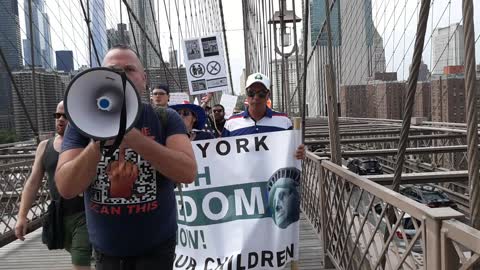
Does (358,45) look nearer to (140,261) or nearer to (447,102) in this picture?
(447,102)

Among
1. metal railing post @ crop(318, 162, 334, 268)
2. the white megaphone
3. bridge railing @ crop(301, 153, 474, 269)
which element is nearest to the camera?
the white megaphone

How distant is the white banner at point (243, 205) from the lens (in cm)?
282

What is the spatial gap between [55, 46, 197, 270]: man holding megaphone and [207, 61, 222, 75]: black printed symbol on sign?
571 cm

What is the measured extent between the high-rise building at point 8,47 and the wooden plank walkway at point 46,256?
10.1 ft

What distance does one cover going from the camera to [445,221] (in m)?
1.50

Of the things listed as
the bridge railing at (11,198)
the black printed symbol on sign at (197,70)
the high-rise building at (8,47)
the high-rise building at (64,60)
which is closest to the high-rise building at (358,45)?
the high-rise building at (64,60)

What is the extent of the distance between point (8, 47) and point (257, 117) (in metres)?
6.70

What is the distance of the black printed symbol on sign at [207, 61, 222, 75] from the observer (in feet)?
23.7

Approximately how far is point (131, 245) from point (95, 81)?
0.53m

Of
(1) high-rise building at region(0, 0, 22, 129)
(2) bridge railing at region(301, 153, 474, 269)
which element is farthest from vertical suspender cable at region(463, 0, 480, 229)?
(1) high-rise building at region(0, 0, 22, 129)

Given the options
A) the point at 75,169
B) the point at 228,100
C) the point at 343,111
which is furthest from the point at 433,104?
the point at 75,169

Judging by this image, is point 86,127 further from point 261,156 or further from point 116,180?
point 261,156

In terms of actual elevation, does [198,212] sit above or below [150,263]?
below

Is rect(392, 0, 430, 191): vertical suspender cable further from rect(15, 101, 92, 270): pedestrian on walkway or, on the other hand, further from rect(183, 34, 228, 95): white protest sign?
rect(183, 34, 228, 95): white protest sign
